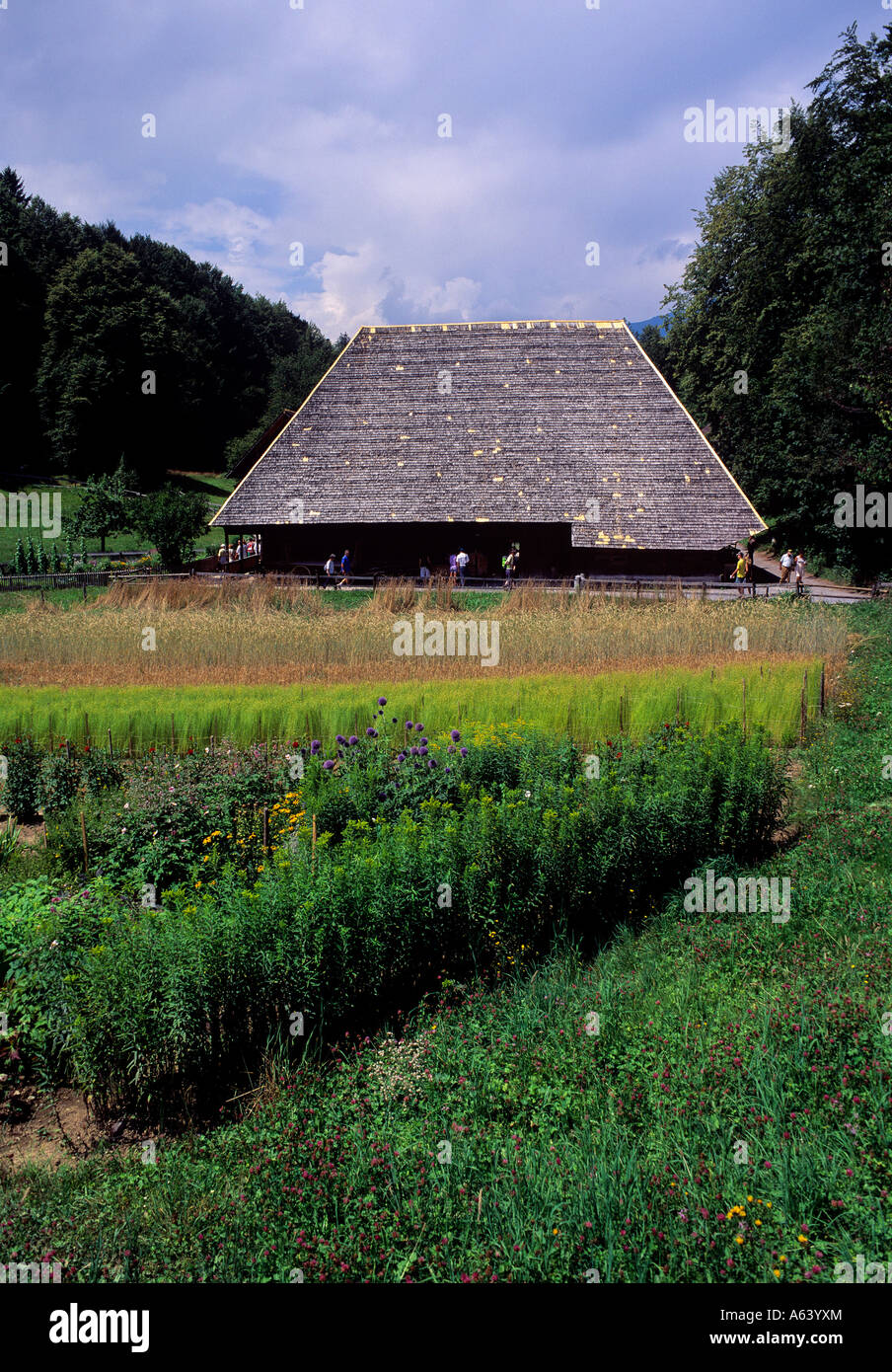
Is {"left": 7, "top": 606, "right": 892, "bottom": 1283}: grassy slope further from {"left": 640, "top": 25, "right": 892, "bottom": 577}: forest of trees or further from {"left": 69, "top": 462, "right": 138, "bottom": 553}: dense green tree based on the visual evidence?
{"left": 69, "top": 462, "right": 138, "bottom": 553}: dense green tree

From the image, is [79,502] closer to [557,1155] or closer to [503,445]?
[503,445]

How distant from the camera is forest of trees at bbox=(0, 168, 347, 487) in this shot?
56.2 metres

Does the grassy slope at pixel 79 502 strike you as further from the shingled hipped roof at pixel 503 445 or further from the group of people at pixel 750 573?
the group of people at pixel 750 573

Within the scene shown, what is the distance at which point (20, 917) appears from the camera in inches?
227

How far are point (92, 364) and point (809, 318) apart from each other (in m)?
44.2

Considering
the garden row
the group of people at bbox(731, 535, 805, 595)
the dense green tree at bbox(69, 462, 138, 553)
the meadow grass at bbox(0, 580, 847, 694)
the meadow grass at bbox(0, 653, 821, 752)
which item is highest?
the dense green tree at bbox(69, 462, 138, 553)

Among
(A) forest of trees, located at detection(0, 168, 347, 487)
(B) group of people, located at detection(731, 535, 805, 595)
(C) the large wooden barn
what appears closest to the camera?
(B) group of people, located at detection(731, 535, 805, 595)

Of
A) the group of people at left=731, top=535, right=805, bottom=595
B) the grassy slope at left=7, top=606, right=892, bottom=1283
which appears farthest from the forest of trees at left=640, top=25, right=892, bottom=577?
the grassy slope at left=7, top=606, right=892, bottom=1283

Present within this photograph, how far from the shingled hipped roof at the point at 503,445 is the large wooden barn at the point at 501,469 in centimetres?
6

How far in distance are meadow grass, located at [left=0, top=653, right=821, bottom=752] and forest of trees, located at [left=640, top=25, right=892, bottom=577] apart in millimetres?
18711

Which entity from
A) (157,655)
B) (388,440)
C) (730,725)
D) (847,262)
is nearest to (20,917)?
(730,725)

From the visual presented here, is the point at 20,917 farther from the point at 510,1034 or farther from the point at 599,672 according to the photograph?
the point at 599,672

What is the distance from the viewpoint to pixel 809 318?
3356cm

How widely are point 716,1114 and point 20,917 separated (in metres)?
4.60
